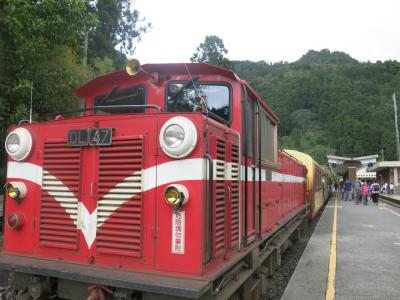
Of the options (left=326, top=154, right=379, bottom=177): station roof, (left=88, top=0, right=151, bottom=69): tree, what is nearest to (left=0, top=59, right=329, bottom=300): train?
(left=88, top=0, right=151, bottom=69): tree

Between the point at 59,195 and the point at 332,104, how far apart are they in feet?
270

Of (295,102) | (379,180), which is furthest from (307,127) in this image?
(379,180)

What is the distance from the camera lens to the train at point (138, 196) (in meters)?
Answer: 3.20

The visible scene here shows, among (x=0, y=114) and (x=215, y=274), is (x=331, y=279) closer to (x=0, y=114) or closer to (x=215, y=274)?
(x=215, y=274)

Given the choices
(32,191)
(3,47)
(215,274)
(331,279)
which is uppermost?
(3,47)

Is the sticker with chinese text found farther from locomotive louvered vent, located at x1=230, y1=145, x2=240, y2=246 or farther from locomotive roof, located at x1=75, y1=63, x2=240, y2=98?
locomotive roof, located at x1=75, y1=63, x2=240, y2=98

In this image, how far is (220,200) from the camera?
12.0 feet

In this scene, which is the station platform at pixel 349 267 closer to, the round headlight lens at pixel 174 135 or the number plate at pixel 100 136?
the round headlight lens at pixel 174 135

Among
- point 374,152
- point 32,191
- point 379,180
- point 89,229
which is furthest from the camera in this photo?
point 374,152

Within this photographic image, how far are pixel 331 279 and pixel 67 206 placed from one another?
14.8 ft

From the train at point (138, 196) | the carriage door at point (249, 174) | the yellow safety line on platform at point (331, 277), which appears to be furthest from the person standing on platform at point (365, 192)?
the train at point (138, 196)

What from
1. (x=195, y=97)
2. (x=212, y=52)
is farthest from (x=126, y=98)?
(x=212, y=52)

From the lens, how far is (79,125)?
3686 mm

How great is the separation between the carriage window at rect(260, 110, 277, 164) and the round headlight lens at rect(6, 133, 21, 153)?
2.80 meters
